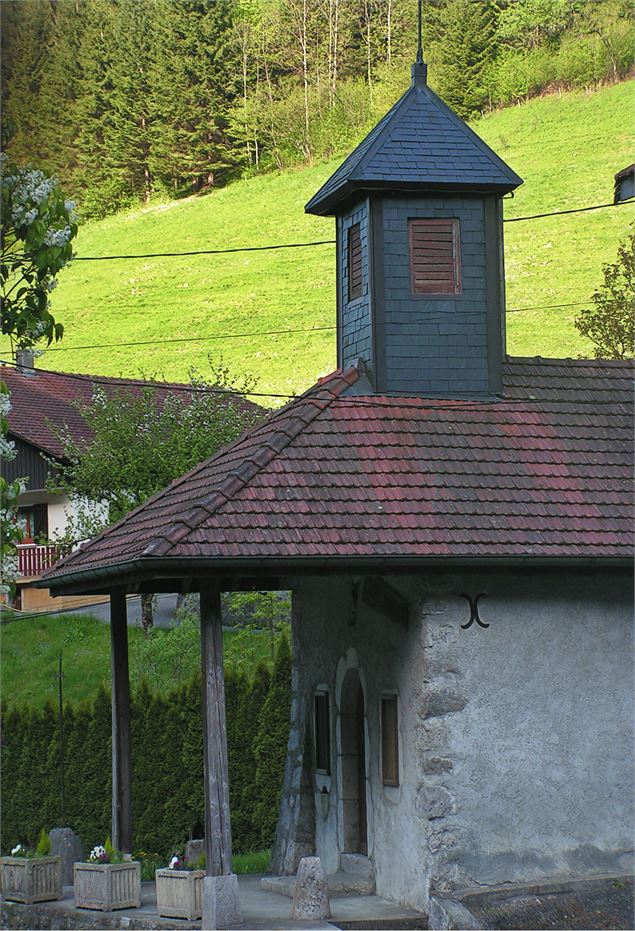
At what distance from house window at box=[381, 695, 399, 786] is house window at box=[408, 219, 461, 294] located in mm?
4069

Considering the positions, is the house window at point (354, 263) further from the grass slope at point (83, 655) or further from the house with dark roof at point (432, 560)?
the grass slope at point (83, 655)

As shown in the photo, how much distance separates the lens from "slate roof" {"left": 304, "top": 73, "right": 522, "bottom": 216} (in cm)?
1413

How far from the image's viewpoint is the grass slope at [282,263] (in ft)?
149

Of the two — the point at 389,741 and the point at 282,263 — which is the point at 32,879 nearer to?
the point at 389,741

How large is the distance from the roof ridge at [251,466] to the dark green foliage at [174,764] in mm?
5149

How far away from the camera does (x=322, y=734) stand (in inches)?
579

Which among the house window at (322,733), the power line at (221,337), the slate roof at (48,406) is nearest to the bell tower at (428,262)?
the house window at (322,733)

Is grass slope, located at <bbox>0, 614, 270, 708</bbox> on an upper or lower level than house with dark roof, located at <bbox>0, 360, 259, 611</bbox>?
lower

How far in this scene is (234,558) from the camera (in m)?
11.1

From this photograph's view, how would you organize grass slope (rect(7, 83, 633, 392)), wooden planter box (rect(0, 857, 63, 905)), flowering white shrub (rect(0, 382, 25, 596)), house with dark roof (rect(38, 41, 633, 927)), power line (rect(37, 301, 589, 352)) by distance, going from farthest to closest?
grass slope (rect(7, 83, 633, 392)) < power line (rect(37, 301, 589, 352)) < wooden planter box (rect(0, 857, 63, 905)) < house with dark roof (rect(38, 41, 633, 927)) < flowering white shrub (rect(0, 382, 25, 596))

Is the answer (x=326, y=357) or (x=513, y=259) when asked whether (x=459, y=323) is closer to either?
(x=326, y=357)

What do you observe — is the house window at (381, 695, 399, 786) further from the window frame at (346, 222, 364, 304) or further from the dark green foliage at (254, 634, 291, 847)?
the dark green foliage at (254, 634, 291, 847)

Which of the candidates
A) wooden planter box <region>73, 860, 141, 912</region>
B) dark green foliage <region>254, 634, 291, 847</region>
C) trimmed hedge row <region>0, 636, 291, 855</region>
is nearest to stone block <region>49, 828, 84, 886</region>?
wooden planter box <region>73, 860, 141, 912</region>

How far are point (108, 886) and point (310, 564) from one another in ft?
11.8
